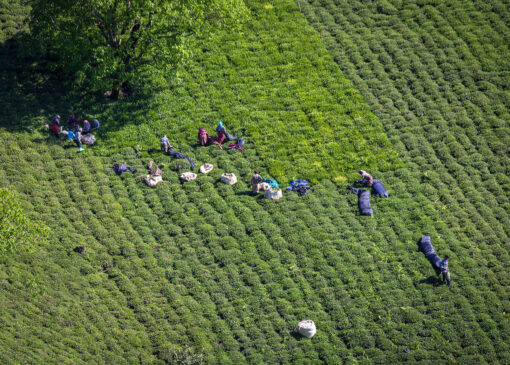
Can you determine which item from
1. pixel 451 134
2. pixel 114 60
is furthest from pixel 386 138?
pixel 114 60

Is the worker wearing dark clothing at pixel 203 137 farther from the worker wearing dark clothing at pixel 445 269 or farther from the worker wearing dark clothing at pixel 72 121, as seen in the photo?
the worker wearing dark clothing at pixel 445 269

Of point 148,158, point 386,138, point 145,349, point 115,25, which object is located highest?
point 115,25

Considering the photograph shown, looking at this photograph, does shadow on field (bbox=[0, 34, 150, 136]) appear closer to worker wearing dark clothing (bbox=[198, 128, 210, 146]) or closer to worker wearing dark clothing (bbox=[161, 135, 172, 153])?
worker wearing dark clothing (bbox=[161, 135, 172, 153])

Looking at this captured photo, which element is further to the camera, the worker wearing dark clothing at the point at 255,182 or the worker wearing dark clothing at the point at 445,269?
the worker wearing dark clothing at the point at 255,182

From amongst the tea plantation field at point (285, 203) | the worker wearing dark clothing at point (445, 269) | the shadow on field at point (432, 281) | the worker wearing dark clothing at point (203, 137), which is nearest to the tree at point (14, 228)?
the tea plantation field at point (285, 203)

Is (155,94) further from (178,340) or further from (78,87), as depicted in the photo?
(178,340)

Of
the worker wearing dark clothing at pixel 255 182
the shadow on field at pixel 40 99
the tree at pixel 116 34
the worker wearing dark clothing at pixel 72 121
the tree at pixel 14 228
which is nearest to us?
the tree at pixel 14 228
